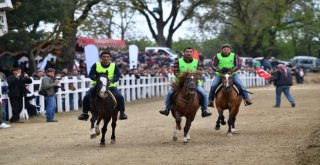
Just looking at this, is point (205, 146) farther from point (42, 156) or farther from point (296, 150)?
point (42, 156)

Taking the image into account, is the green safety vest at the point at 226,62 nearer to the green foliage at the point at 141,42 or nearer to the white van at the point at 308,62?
the green foliage at the point at 141,42

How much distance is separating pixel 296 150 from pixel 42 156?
5045 millimetres

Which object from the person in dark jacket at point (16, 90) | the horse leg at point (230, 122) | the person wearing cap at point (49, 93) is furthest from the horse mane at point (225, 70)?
the person in dark jacket at point (16, 90)

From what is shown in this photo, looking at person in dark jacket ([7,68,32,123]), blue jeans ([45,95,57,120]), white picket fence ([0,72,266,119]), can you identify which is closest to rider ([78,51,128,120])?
white picket fence ([0,72,266,119])

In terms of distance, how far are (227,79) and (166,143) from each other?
2697 mm

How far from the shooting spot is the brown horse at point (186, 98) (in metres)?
15.3

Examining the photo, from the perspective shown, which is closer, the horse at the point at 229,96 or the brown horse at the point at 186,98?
the brown horse at the point at 186,98

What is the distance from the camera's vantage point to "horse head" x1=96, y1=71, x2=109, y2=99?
48.6 feet

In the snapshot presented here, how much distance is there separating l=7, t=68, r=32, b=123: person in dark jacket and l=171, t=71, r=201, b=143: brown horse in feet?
26.6

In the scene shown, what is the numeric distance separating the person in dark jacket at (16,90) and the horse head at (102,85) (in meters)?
7.99

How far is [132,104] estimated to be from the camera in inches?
1257

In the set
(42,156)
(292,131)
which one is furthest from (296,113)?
(42,156)

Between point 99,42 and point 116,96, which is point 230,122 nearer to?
point 116,96

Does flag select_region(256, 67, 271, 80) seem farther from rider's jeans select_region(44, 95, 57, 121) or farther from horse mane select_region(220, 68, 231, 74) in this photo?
rider's jeans select_region(44, 95, 57, 121)
